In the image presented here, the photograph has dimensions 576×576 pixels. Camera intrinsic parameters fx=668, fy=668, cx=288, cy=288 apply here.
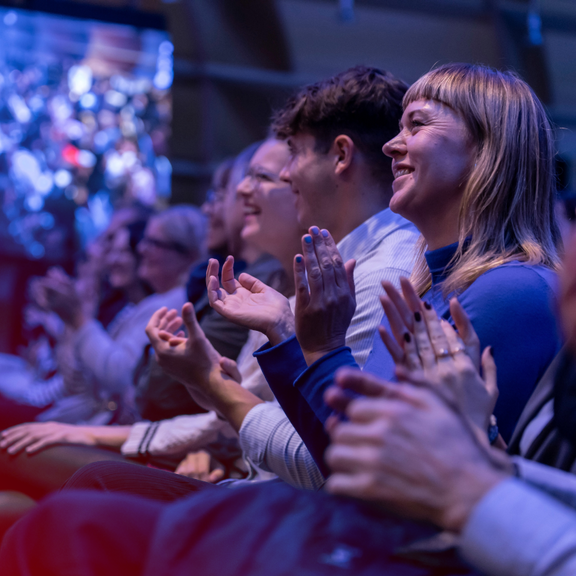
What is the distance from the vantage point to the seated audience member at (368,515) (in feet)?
2.00

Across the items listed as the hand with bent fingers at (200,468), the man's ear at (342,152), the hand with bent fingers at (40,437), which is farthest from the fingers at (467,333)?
the hand with bent fingers at (40,437)

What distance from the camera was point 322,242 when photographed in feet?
3.68

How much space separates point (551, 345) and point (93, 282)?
3.32 m

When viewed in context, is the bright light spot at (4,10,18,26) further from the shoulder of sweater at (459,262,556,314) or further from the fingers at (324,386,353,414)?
the fingers at (324,386,353,414)

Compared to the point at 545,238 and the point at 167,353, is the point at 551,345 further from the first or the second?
the point at 167,353

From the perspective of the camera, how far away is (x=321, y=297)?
108 cm

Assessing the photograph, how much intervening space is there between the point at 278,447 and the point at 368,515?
576mm

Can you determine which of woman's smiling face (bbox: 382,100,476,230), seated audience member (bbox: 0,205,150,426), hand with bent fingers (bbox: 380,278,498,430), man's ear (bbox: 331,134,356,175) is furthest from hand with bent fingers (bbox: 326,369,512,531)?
seated audience member (bbox: 0,205,150,426)

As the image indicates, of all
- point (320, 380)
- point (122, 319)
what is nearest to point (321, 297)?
point (320, 380)

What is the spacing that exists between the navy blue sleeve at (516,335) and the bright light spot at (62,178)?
191 inches

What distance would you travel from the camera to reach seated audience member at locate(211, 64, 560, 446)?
3.28 ft

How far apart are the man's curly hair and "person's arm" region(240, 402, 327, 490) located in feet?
2.12

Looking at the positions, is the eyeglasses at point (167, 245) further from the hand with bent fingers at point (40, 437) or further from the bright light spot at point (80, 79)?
the bright light spot at point (80, 79)

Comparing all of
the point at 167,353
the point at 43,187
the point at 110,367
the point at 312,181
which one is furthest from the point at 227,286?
the point at 43,187
